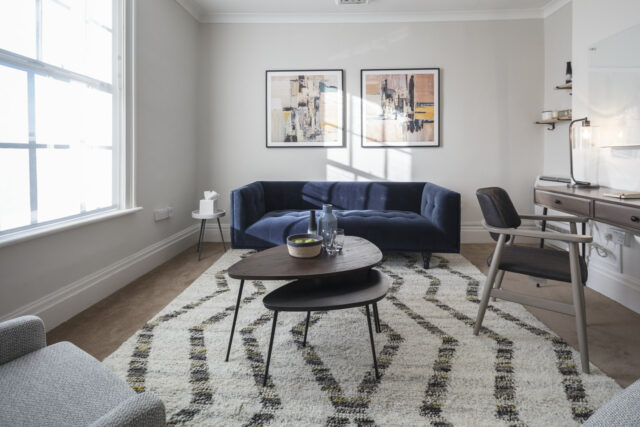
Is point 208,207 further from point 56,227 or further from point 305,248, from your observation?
→ point 305,248

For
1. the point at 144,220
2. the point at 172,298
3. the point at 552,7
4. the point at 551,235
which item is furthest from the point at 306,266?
the point at 552,7

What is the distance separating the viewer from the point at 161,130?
3521 mm

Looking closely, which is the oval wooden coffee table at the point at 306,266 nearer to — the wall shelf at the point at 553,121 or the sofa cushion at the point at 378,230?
the sofa cushion at the point at 378,230

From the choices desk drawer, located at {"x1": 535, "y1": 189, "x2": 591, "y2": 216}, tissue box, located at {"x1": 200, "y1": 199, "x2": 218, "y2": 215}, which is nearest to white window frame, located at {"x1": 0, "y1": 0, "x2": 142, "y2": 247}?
tissue box, located at {"x1": 200, "y1": 199, "x2": 218, "y2": 215}

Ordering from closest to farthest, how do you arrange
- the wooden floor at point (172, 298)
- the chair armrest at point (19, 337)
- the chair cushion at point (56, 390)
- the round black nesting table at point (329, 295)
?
1. the chair cushion at point (56, 390)
2. the chair armrest at point (19, 337)
3. the round black nesting table at point (329, 295)
4. the wooden floor at point (172, 298)

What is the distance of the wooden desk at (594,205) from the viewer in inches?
77.7

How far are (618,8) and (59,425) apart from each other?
12.4ft

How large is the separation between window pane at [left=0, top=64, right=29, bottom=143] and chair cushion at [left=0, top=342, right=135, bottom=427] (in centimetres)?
143

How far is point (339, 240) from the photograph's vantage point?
2.18 m

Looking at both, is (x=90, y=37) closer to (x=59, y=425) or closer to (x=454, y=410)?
(x=59, y=425)

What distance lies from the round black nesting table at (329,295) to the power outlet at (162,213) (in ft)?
6.96

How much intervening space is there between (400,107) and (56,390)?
413cm

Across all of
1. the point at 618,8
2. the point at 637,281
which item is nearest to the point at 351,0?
the point at 618,8

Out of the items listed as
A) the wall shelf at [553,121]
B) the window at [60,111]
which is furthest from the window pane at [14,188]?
the wall shelf at [553,121]
